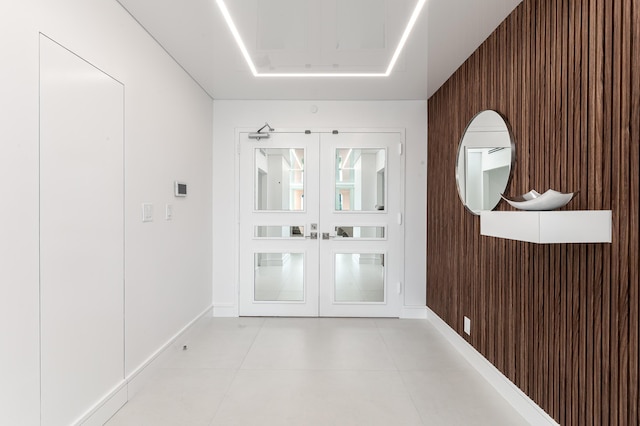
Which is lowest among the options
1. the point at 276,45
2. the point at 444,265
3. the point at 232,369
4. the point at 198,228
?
the point at 232,369

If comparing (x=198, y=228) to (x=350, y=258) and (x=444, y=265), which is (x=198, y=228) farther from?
(x=444, y=265)

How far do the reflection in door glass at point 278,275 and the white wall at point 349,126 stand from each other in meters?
0.31

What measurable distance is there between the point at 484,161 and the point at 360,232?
5.83ft

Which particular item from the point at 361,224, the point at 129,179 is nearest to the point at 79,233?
the point at 129,179

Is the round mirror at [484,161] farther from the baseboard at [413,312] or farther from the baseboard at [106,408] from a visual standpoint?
the baseboard at [106,408]

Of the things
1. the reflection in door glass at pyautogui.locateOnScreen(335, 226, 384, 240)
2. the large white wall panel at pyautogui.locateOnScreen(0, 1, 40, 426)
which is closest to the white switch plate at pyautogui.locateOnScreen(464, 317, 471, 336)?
the reflection in door glass at pyautogui.locateOnScreen(335, 226, 384, 240)

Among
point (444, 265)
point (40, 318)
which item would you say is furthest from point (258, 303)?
point (40, 318)

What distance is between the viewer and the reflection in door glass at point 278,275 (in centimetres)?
411

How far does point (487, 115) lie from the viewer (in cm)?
258

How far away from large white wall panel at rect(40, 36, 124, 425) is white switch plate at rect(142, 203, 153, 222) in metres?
0.26

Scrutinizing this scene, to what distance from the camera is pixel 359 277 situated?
4105 millimetres

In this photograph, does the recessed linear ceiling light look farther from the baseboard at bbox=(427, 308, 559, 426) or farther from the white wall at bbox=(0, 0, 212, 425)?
the baseboard at bbox=(427, 308, 559, 426)

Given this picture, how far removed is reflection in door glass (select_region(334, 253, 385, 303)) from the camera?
4.09 meters

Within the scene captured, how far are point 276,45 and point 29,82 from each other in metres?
1.68
